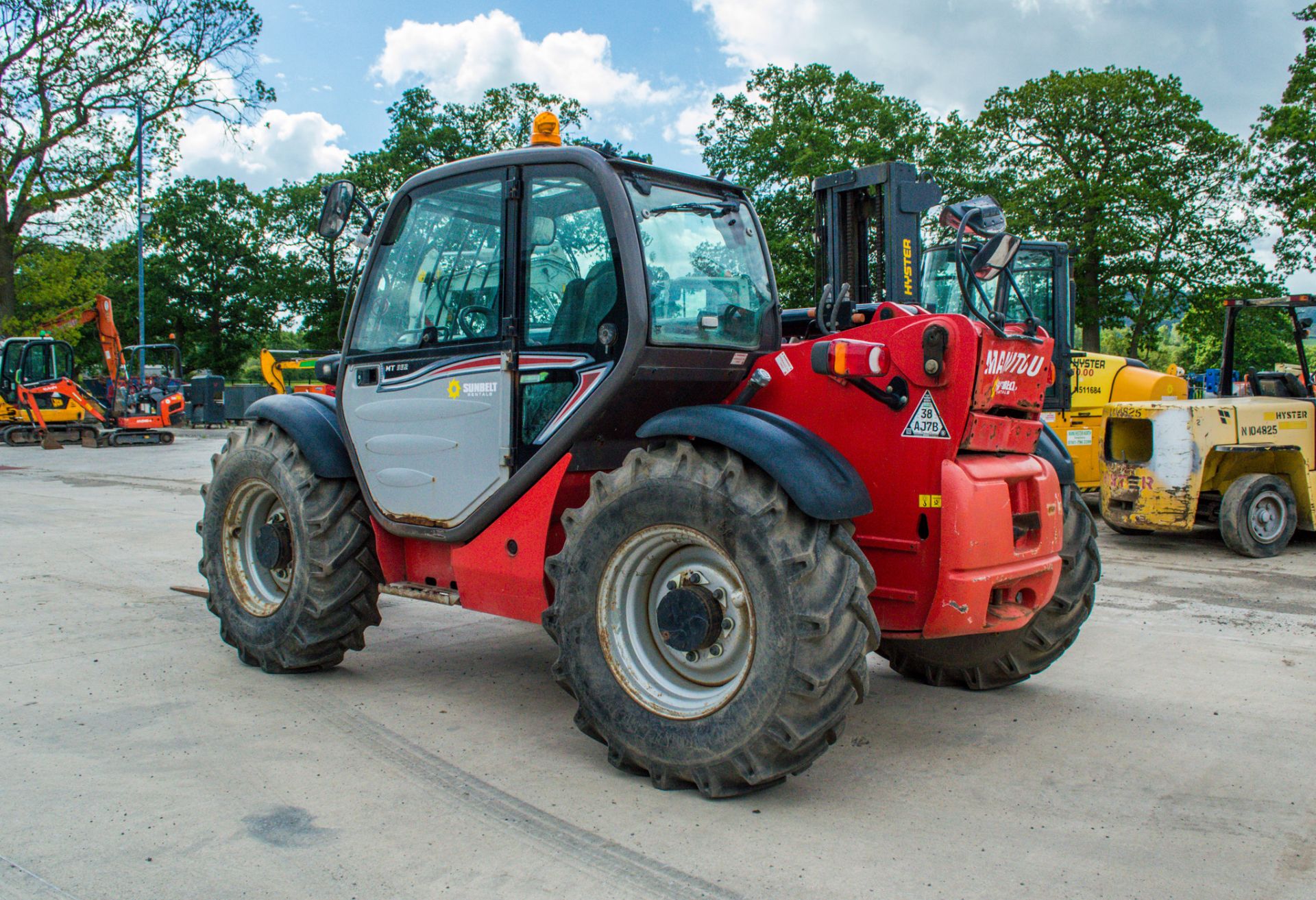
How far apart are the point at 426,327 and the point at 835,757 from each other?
2572 mm

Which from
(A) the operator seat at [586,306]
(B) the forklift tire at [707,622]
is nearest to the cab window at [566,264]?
(A) the operator seat at [586,306]

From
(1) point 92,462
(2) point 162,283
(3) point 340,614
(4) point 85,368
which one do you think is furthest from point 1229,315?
(4) point 85,368

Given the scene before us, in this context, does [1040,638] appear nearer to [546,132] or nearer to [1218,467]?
[546,132]

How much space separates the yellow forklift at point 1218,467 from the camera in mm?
9367

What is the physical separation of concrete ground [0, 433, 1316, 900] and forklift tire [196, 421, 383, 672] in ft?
0.68

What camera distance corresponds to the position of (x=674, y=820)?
345 centimetres

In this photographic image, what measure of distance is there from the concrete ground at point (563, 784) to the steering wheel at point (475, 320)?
1.68 meters

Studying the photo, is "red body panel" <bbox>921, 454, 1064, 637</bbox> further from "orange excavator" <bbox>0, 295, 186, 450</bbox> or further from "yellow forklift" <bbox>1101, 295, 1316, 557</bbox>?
"orange excavator" <bbox>0, 295, 186, 450</bbox>

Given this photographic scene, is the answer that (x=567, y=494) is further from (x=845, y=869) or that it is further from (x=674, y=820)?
(x=845, y=869)

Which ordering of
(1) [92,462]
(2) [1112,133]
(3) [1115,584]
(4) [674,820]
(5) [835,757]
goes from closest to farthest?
(4) [674,820], (5) [835,757], (3) [1115,584], (1) [92,462], (2) [1112,133]

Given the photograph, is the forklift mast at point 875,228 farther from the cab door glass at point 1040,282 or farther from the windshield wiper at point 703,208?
the cab door glass at point 1040,282

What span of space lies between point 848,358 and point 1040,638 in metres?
1.84

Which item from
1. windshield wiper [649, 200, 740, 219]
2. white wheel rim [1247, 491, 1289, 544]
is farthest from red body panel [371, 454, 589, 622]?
white wheel rim [1247, 491, 1289, 544]

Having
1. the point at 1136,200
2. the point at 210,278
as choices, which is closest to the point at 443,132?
the point at 210,278
